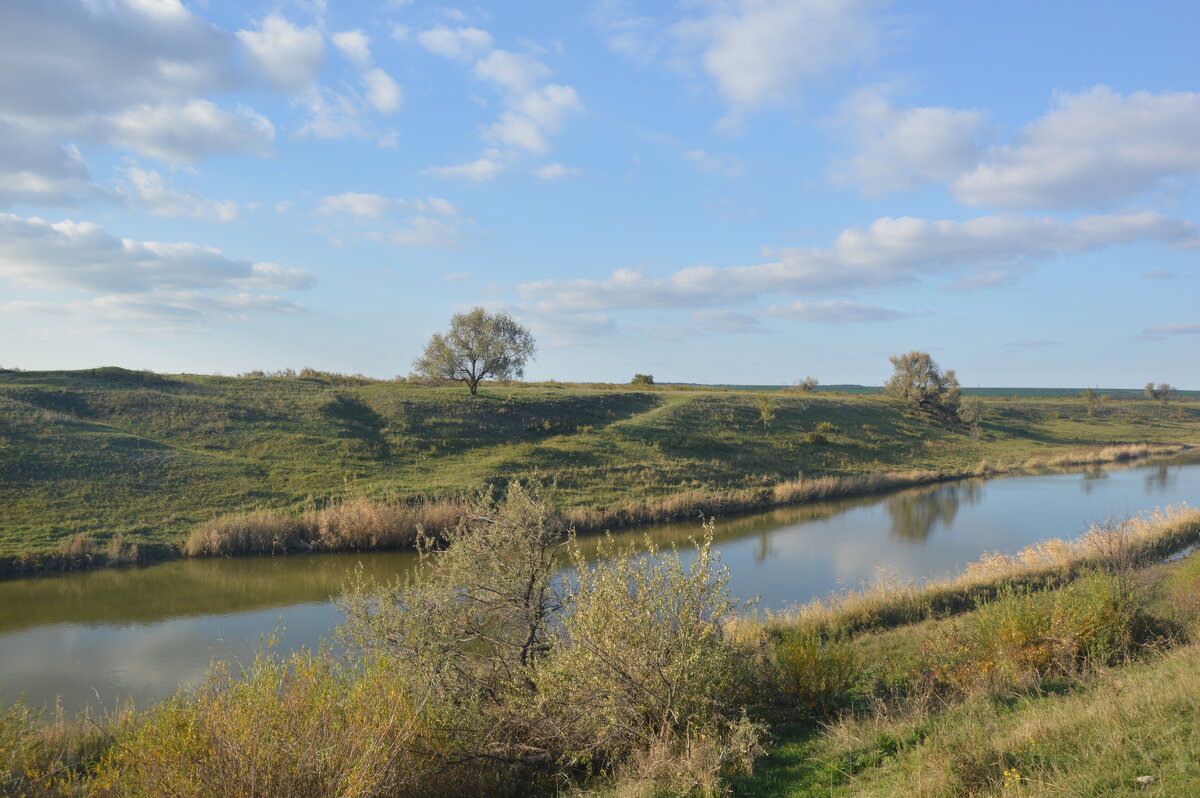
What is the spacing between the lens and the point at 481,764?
265 inches

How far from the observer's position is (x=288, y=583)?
18.5m

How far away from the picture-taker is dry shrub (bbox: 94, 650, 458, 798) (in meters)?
5.18

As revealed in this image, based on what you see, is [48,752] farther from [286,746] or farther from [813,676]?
[813,676]

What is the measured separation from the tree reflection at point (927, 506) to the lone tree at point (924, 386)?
24932 mm

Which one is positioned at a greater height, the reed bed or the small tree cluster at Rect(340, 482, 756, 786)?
the small tree cluster at Rect(340, 482, 756, 786)

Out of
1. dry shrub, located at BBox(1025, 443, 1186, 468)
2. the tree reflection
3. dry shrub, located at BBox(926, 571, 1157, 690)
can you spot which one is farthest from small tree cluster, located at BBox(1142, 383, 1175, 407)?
dry shrub, located at BBox(926, 571, 1157, 690)

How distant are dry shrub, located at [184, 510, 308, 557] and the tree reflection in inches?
818

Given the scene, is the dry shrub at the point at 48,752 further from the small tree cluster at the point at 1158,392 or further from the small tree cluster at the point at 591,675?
the small tree cluster at the point at 1158,392

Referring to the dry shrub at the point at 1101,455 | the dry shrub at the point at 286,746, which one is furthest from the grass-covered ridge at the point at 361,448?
the dry shrub at the point at 286,746

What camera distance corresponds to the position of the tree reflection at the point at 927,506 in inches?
1019

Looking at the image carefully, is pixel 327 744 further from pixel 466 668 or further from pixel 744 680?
pixel 744 680

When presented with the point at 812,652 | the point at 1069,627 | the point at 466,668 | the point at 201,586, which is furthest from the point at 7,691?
the point at 1069,627

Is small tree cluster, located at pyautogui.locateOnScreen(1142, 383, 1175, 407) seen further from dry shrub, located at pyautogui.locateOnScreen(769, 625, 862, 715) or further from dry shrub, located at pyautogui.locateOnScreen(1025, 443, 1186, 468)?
dry shrub, located at pyautogui.locateOnScreen(769, 625, 862, 715)

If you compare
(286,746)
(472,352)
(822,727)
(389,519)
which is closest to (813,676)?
(822,727)
